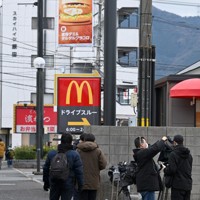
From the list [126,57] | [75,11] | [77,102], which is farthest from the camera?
[126,57]

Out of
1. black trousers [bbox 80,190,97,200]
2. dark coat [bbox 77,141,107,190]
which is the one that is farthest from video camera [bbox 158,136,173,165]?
black trousers [bbox 80,190,97,200]

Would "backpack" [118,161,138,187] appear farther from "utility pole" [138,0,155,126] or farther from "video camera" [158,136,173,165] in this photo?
"utility pole" [138,0,155,126]

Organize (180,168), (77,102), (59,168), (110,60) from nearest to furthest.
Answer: (59,168)
(180,168)
(110,60)
(77,102)

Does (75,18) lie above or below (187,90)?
above

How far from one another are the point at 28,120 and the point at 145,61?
2017 cm

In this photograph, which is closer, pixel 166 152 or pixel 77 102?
pixel 166 152

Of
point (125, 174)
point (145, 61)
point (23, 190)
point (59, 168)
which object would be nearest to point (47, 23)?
point (23, 190)

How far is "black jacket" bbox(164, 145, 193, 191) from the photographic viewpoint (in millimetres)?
Answer: 11734

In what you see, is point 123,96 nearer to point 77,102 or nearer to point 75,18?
point 75,18

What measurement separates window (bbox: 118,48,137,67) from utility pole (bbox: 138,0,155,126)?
34392mm

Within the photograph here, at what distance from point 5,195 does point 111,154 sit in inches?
166

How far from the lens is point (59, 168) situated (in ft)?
35.1

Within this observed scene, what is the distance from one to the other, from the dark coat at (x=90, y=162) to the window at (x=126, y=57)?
39.7 meters

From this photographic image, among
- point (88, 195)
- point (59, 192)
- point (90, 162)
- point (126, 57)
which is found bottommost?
point (88, 195)
